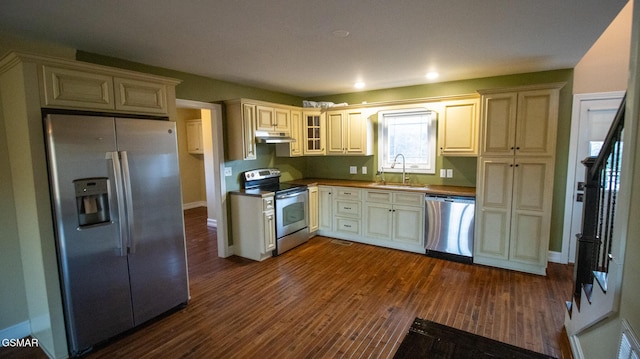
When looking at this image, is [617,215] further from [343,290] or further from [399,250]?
[399,250]

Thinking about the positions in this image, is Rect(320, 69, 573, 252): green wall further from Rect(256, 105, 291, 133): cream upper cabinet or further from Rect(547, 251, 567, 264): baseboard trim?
Rect(256, 105, 291, 133): cream upper cabinet

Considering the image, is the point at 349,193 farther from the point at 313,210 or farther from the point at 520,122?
the point at 520,122

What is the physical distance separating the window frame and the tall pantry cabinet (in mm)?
863

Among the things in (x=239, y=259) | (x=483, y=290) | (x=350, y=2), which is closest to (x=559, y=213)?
(x=483, y=290)

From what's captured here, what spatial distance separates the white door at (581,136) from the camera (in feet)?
11.6

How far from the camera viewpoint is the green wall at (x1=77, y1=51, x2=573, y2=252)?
368 centimetres

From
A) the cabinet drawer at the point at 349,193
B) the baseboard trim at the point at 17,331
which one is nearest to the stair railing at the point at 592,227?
the cabinet drawer at the point at 349,193

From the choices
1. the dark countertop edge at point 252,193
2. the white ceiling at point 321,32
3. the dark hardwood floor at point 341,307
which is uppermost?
the white ceiling at point 321,32

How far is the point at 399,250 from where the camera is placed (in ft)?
14.5

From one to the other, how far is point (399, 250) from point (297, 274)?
1.62 m

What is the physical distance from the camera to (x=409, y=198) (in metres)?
4.24

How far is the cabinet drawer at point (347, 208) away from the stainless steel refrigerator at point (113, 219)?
2.59 meters

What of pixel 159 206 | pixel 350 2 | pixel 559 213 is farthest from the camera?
pixel 559 213

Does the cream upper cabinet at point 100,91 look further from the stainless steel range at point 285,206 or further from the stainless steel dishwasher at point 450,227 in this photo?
the stainless steel dishwasher at point 450,227
